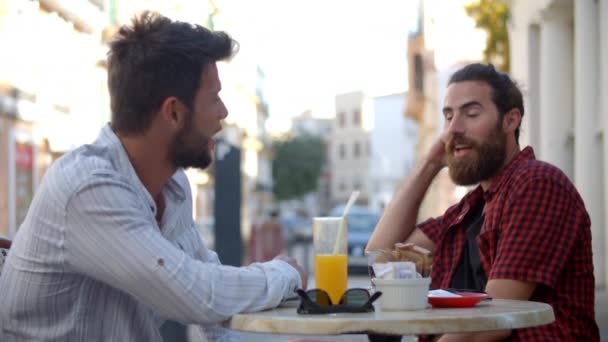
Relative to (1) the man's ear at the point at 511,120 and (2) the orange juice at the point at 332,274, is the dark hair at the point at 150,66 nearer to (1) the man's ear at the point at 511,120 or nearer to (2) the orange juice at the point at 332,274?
(2) the orange juice at the point at 332,274

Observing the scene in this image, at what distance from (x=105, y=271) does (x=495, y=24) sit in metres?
12.0

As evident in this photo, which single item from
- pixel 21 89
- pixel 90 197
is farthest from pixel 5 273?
pixel 21 89

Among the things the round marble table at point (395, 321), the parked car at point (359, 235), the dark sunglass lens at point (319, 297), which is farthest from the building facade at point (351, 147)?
the round marble table at point (395, 321)

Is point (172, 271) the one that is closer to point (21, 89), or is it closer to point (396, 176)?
point (21, 89)

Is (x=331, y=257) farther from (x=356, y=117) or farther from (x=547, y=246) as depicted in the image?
(x=356, y=117)

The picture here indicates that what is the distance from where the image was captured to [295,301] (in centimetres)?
271

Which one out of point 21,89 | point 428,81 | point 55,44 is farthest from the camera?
point 428,81

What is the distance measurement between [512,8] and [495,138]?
10261 mm

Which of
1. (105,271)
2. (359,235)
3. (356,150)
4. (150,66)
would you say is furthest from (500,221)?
(356,150)

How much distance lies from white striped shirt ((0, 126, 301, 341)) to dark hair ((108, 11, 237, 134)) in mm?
94

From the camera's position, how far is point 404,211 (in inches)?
163

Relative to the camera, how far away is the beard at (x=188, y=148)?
2.74 m

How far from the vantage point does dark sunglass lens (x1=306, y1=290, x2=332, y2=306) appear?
2.58 m

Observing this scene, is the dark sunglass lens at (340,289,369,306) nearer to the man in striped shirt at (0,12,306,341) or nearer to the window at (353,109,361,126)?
the man in striped shirt at (0,12,306,341)
